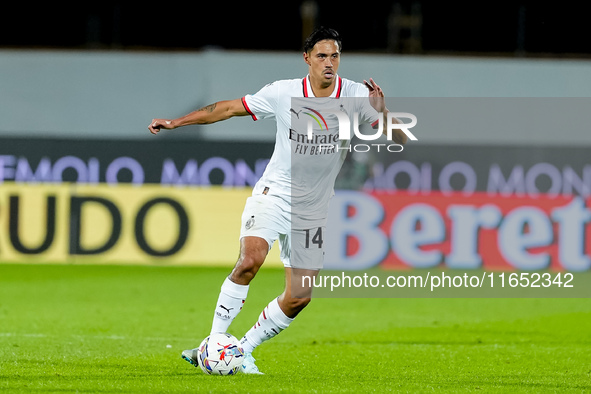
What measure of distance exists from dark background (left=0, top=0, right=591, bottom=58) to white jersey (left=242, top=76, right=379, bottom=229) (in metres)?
10.6

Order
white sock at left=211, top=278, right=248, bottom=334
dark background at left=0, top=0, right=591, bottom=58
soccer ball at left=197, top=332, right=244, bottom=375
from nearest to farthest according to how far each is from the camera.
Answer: soccer ball at left=197, top=332, right=244, bottom=375
white sock at left=211, top=278, right=248, bottom=334
dark background at left=0, top=0, right=591, bottom=58

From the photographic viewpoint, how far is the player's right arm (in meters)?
6.18

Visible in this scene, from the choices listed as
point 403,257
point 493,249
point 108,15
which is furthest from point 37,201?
point 493,249

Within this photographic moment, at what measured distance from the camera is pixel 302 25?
17.3 meters

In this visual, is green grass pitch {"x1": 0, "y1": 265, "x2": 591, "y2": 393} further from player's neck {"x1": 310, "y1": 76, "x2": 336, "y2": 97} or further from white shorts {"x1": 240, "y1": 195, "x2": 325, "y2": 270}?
player's neck {"x1": 310, "y1": 76, "x2": 336, "y2": 97}

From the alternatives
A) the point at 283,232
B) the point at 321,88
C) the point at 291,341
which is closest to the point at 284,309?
the point at 283,232

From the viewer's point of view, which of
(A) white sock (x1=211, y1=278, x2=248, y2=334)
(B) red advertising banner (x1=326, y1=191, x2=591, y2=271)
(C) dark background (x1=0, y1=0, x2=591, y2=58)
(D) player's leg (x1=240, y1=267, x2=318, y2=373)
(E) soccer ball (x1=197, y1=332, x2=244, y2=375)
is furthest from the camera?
(C) dark background (x1=0, y1=0, x2=591, y2=58)

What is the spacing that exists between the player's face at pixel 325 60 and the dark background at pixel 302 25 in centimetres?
1068

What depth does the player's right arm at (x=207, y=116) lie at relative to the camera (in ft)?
20.3

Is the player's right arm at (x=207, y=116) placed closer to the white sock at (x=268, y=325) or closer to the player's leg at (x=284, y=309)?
the player's leg at (x=284, y=309)

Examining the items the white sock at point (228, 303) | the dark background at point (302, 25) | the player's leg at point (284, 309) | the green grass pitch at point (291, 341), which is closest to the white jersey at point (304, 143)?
the player's leg at point (284, 309)

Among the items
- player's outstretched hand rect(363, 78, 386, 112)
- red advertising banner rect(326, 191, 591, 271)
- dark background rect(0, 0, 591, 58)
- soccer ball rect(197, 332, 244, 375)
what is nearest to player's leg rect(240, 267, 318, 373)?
soccer ball rect(197, 332, 244, 375)

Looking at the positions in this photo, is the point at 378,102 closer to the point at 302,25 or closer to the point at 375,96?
the point at 375,96

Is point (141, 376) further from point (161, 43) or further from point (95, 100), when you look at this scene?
point (161, 43)
